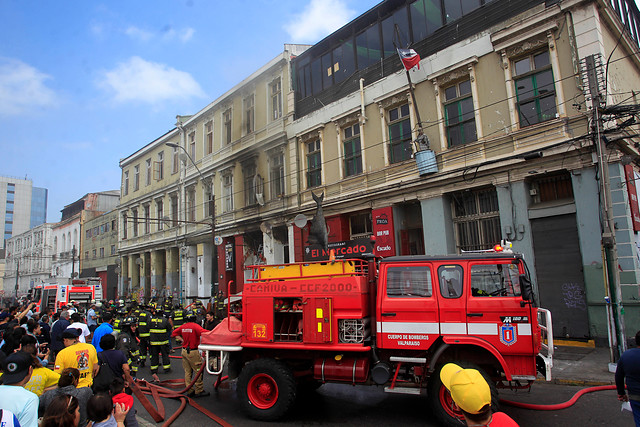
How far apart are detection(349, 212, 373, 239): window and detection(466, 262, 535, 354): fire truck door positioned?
1122 centimetres

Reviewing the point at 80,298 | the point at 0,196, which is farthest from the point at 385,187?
the point at 0,196

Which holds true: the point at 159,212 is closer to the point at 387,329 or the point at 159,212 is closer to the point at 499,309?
the point at 387,329

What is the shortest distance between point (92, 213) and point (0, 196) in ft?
246

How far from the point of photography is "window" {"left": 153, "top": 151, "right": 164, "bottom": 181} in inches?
1276

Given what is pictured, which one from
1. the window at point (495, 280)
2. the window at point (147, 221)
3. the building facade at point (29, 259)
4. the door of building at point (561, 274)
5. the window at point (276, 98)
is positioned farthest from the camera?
the building facade at point (29, 259)

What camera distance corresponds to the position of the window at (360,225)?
17.5 meters

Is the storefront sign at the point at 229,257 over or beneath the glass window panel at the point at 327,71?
beneath

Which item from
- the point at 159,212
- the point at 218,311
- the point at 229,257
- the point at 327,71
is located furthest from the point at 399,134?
the point at 159,212

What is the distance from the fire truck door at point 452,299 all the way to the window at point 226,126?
21589 mm

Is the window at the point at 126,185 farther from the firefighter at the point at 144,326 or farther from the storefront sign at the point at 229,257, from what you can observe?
the firefighter at the point at 144,326

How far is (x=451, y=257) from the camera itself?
6.33 meters

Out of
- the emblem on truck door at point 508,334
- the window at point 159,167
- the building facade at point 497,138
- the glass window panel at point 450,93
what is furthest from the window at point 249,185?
the emblem on truck door at point 508,334

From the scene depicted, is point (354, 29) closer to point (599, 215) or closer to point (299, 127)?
point (299, 127)

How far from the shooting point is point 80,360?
5.25 metres
